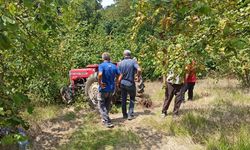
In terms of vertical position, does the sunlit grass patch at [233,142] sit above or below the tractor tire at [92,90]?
below

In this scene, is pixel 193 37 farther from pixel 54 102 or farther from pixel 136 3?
pixel 54 102

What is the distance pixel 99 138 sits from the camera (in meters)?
7.28

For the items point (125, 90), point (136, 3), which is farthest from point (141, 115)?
point (136, 3)

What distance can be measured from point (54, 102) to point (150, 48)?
4.96 meters

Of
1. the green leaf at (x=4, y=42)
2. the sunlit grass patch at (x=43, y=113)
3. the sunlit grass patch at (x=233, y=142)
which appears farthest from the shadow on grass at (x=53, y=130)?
the green leaf at (x=4, y=42)

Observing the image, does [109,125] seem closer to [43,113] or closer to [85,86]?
[85,86]

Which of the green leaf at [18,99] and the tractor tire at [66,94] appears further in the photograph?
the tractor tire at [66,94]

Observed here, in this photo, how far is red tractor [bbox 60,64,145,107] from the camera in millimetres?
9523

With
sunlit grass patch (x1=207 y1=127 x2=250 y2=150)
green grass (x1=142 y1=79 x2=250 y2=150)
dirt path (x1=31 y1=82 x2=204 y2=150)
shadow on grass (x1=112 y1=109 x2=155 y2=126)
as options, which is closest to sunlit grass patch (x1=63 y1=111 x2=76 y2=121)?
dirt path (x1=31 y1=82 x2=204 y2=150)

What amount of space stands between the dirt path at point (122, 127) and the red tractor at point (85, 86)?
0.55 m

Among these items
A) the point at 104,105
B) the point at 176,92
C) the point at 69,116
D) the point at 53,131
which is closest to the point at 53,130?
the point at 53,131

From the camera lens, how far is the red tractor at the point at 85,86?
9523 mm

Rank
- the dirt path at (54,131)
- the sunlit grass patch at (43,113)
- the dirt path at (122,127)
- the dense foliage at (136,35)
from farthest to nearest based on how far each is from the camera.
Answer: the sunlit grass patch at (43,113) < the dirt path at (54,131) < the dirt path at (122,127) < the dense foliage at (136,35)

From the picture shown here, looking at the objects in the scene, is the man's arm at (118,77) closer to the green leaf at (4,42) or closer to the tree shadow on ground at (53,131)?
the tree shadow on ground at (53,131)
